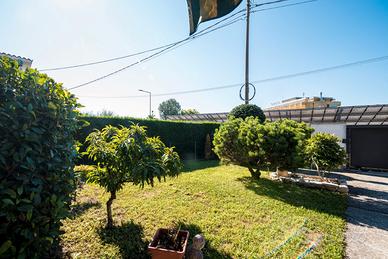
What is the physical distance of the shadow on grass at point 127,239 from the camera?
2.64m

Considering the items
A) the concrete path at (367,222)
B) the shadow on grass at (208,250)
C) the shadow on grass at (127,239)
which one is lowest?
the concrete path at (367,222)

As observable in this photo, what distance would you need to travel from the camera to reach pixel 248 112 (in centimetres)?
841

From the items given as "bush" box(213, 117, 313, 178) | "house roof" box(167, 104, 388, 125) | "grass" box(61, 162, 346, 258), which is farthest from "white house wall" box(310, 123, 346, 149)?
"grass" box(61, 162, 346, 258)

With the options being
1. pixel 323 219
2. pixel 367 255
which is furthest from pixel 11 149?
pixel 323 219

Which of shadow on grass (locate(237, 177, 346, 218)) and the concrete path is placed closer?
the concrete path

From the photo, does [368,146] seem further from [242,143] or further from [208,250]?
[208,250]

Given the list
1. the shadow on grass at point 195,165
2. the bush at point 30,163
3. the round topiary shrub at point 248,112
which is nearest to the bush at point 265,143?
the round topiary shrub at point 248,112

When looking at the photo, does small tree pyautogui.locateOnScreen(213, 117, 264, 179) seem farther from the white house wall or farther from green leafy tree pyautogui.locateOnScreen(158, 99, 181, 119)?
green leafy tree pyautogui.locateOnScreen(158, 99, 181, 119)

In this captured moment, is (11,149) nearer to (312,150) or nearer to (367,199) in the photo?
(312,150)

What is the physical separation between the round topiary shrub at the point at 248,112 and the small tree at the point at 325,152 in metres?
2.40

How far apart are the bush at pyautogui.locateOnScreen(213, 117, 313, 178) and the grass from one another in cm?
100

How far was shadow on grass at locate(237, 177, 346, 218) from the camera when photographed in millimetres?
4664

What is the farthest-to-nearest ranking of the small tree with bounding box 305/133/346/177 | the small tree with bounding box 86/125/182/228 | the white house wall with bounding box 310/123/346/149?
the white house wall with bounding box 310/123/346/149
the small tree with bounding box 305/133/346/177
the small tree with bounding box 86/125/182/228

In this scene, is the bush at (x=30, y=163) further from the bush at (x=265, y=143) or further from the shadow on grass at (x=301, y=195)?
the bush at (x=265, y=143)
